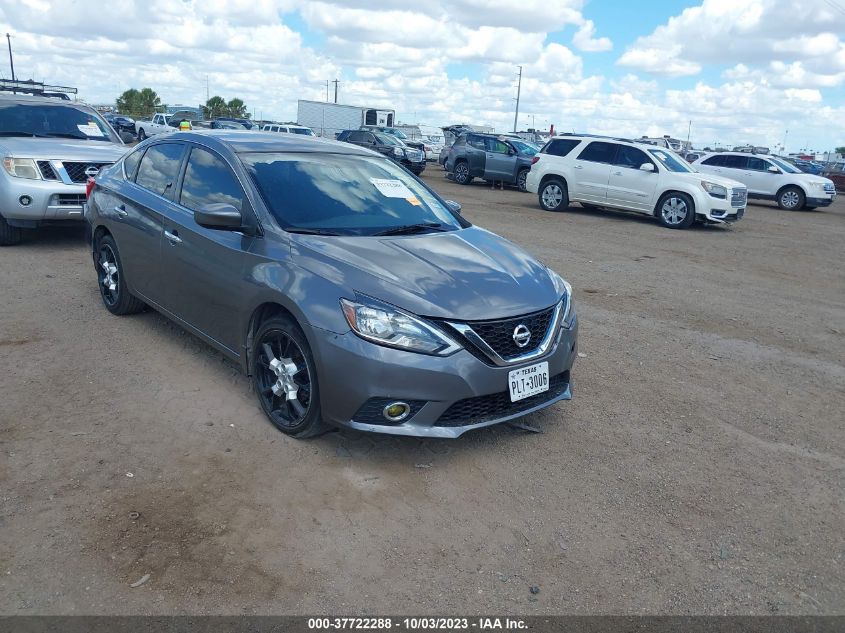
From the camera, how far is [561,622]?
279 centimetres

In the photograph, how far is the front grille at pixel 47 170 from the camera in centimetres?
829

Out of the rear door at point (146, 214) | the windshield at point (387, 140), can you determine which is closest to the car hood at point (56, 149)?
the rear door at point (146, 214)

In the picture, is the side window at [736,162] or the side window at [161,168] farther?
the side window at [736,162]

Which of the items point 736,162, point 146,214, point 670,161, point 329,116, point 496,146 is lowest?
point 146,214

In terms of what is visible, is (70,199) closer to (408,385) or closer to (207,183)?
(207,183)

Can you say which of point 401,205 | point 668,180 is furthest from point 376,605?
point 668,180

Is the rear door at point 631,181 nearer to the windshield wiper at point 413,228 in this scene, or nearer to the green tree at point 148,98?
the windshield wiper at point 413,228

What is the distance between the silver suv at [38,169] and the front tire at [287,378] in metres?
5.46

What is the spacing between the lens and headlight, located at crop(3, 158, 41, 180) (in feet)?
26.9

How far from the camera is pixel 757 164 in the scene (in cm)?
2262

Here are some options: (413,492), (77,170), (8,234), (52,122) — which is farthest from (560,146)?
(413,492)

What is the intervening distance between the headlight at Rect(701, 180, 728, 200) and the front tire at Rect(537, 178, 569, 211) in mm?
3157

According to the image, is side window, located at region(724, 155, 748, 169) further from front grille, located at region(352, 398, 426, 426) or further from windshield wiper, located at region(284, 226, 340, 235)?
front grille, located at region(352, 398, 426, 426)

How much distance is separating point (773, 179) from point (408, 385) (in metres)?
22.3
